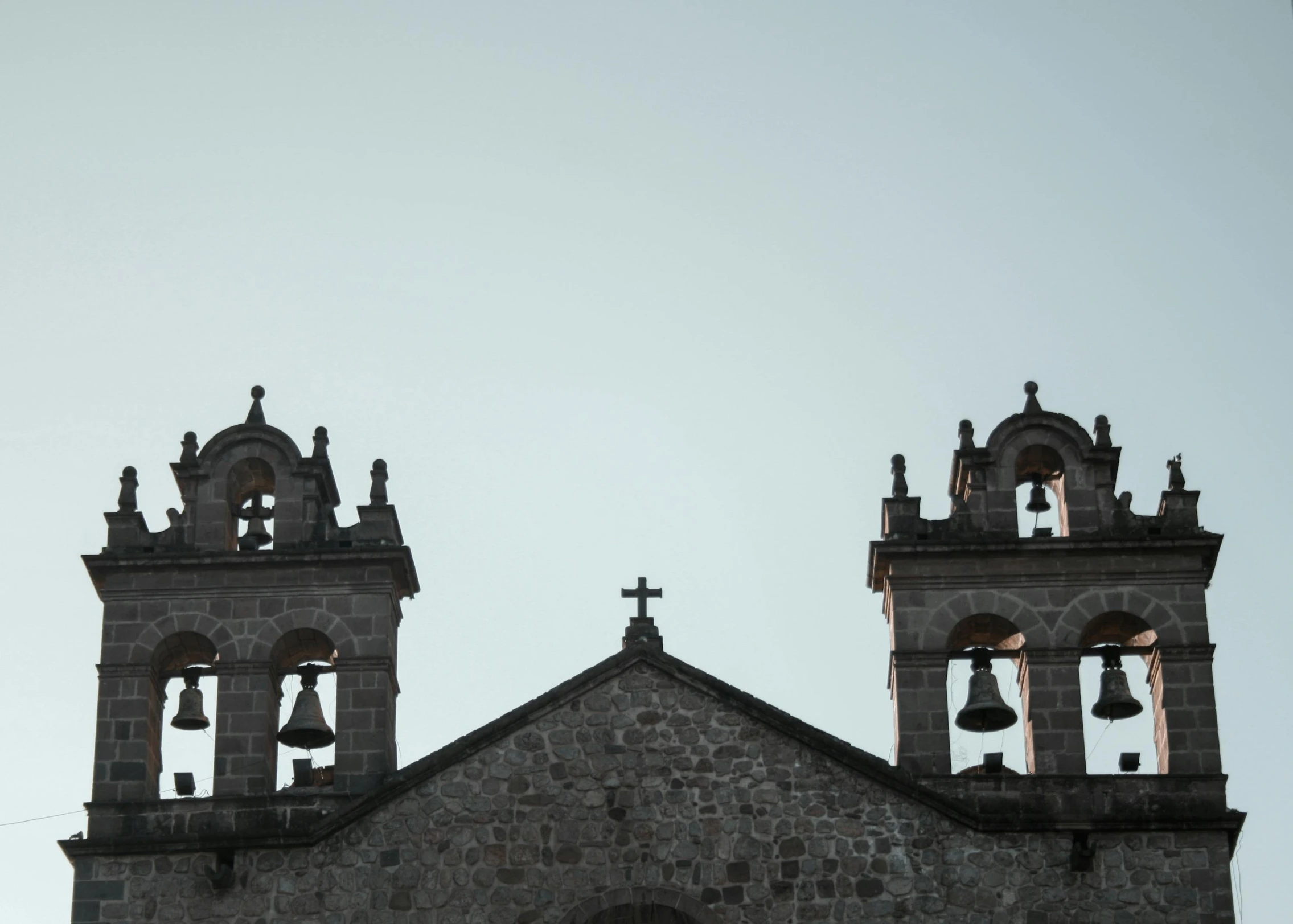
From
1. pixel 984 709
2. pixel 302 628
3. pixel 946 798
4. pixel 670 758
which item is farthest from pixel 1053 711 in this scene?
pixel 302 628

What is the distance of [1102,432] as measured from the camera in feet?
111

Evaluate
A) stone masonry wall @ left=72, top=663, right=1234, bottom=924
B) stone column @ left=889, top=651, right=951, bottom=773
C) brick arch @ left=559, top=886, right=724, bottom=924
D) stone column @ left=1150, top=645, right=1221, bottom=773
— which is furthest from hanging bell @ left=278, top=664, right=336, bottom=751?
stone column @ left=1150, top=645, right=1221, bottom=773

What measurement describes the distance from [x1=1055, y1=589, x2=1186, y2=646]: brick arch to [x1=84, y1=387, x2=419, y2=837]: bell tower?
7444 millimetres

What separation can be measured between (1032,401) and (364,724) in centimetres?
858

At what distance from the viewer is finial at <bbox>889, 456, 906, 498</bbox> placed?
1318 inches

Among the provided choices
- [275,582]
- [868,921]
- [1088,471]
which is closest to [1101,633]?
[1088,471]

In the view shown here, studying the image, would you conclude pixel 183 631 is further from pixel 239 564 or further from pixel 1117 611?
pixel 1117 611

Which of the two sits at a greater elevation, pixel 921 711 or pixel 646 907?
pixel 921 711

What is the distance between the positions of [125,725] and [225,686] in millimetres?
1174

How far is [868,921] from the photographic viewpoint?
3061cm

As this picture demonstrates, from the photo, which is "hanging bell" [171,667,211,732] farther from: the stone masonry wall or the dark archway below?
the dark archway below

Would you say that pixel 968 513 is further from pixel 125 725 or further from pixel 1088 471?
pixel 125 725

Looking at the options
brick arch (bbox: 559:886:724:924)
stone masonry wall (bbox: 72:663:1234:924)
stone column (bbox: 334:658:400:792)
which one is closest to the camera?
brick arch (bbox: 559:886:724:924)

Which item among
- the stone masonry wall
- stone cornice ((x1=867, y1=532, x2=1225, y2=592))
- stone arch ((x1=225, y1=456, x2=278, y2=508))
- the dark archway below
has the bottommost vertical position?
the dark archway below
